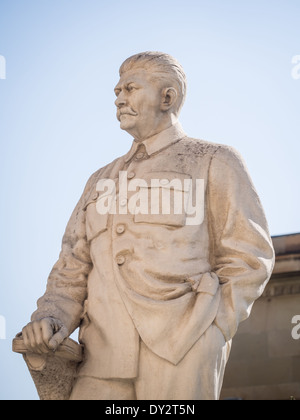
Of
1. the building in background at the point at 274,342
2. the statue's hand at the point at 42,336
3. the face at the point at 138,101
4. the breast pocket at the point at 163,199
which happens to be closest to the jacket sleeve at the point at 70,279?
the statue's hand at the point at 42,336

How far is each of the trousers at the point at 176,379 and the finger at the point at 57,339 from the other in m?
0.42

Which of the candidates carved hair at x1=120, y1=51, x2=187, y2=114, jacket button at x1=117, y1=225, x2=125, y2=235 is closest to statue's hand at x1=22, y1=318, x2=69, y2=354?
jacket button at x1=117, y1=225, x2=125, y2=235

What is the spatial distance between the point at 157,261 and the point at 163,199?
0.58 m

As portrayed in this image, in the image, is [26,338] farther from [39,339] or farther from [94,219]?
[94,219]

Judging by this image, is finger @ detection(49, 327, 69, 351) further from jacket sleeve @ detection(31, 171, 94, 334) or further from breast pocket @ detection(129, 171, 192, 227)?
breast pocket @ detection(129, 171, 192, 227)

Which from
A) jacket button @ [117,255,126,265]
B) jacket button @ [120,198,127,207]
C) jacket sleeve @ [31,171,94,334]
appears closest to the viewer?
jacket button @ [117,255,126,265]

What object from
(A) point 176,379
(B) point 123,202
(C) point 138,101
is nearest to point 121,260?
(B) point 123,202

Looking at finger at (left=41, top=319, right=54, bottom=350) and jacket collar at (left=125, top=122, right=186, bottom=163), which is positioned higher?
jacket collar at (left=125, top=122, right=186, bottom=163)

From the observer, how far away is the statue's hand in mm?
8789

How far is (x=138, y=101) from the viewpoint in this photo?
9734 mm

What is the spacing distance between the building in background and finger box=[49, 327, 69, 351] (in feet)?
19.2

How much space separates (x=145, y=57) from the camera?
9.85 m

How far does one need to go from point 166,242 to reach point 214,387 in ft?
3.96
